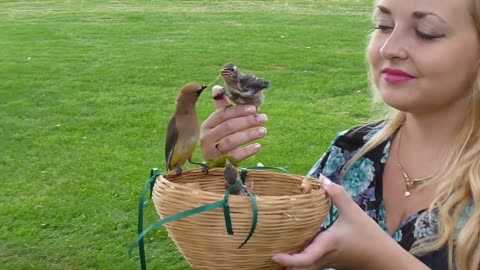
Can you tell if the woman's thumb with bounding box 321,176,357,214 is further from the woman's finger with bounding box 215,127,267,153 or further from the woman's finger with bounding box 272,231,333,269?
the woman's finger with bounding box 215,127,267,153

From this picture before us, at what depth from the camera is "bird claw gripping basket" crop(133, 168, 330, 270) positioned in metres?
1.68

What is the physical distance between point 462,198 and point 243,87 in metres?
0.68

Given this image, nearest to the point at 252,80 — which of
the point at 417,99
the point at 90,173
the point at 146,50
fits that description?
the point at 417,99

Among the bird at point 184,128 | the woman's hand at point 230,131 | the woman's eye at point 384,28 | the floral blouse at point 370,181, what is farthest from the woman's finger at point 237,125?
the woman's eye at point 384,28

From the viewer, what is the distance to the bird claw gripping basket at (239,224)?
5.50ft

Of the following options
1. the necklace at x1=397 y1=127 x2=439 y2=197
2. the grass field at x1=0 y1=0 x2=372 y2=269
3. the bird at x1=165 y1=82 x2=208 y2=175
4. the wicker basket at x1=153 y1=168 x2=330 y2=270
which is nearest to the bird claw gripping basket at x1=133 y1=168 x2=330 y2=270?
the wicker basket at x1=153 y1=168 x2=330 y2=270

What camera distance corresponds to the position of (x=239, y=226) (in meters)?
1.68

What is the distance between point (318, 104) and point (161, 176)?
7.64 meters

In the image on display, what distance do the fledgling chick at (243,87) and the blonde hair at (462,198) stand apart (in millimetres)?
560

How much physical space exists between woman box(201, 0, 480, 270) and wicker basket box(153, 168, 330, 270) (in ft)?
0.14

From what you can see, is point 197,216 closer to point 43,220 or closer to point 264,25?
point 43,220

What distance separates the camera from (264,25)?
53.7 feet

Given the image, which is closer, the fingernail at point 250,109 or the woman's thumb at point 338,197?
the woman's thumb at point 338,197

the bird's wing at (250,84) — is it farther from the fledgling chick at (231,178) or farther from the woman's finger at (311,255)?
the woman's finger at (311,255)
